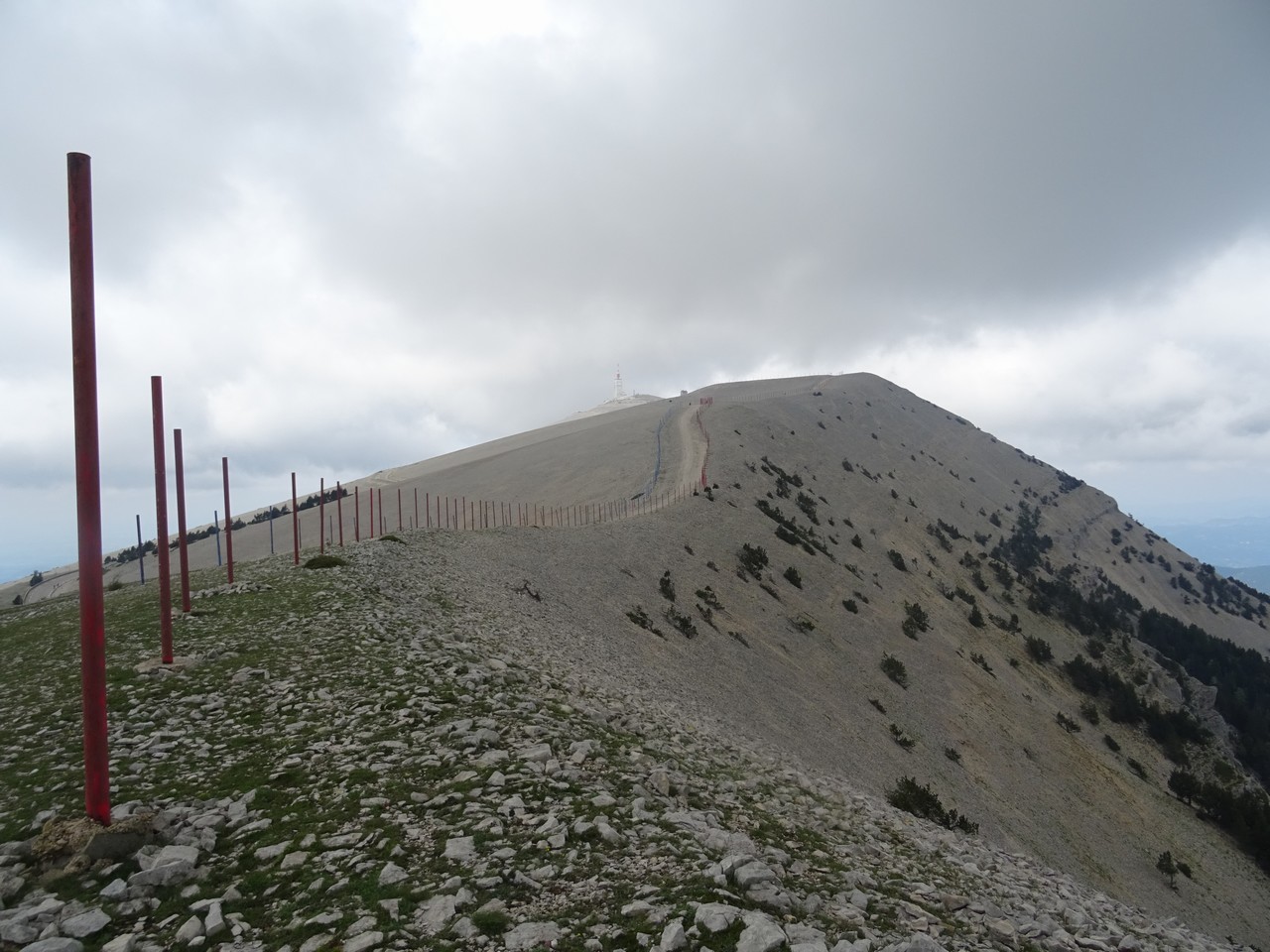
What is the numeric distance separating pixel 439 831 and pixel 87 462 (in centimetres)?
518

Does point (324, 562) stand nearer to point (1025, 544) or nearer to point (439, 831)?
point (439, 831)

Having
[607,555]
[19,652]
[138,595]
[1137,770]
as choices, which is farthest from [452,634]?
[1137,770]

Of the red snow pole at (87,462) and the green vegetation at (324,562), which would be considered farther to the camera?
the green vegetation at (324,562)

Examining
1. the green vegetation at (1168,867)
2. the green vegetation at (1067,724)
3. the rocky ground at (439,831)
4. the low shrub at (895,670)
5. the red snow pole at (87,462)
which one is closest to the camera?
the rocky ground at (439,831)

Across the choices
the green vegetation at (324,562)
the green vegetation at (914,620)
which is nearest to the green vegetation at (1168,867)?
the green vegetation at (914,620)

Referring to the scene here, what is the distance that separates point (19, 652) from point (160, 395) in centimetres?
785

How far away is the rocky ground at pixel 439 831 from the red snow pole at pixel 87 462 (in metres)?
0.68

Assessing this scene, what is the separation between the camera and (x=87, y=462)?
7207 mm

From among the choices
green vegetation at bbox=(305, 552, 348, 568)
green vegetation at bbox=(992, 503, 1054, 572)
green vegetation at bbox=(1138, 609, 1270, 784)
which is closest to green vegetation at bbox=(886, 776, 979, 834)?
green vegetation at bbox=(305, 552, 348, 568)

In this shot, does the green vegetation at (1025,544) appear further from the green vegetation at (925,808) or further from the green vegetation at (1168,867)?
the green vegetation at (925,808)

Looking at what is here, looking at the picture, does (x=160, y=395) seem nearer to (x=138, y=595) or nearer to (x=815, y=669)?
(x=138, y=595)

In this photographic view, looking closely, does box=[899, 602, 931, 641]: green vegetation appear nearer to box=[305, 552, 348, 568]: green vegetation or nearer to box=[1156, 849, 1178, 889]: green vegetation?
box=[1156, 849, 1178, 889]: green vegetation

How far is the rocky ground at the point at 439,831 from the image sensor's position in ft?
18.9

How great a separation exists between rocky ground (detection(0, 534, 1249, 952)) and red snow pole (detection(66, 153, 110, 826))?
0.68m
